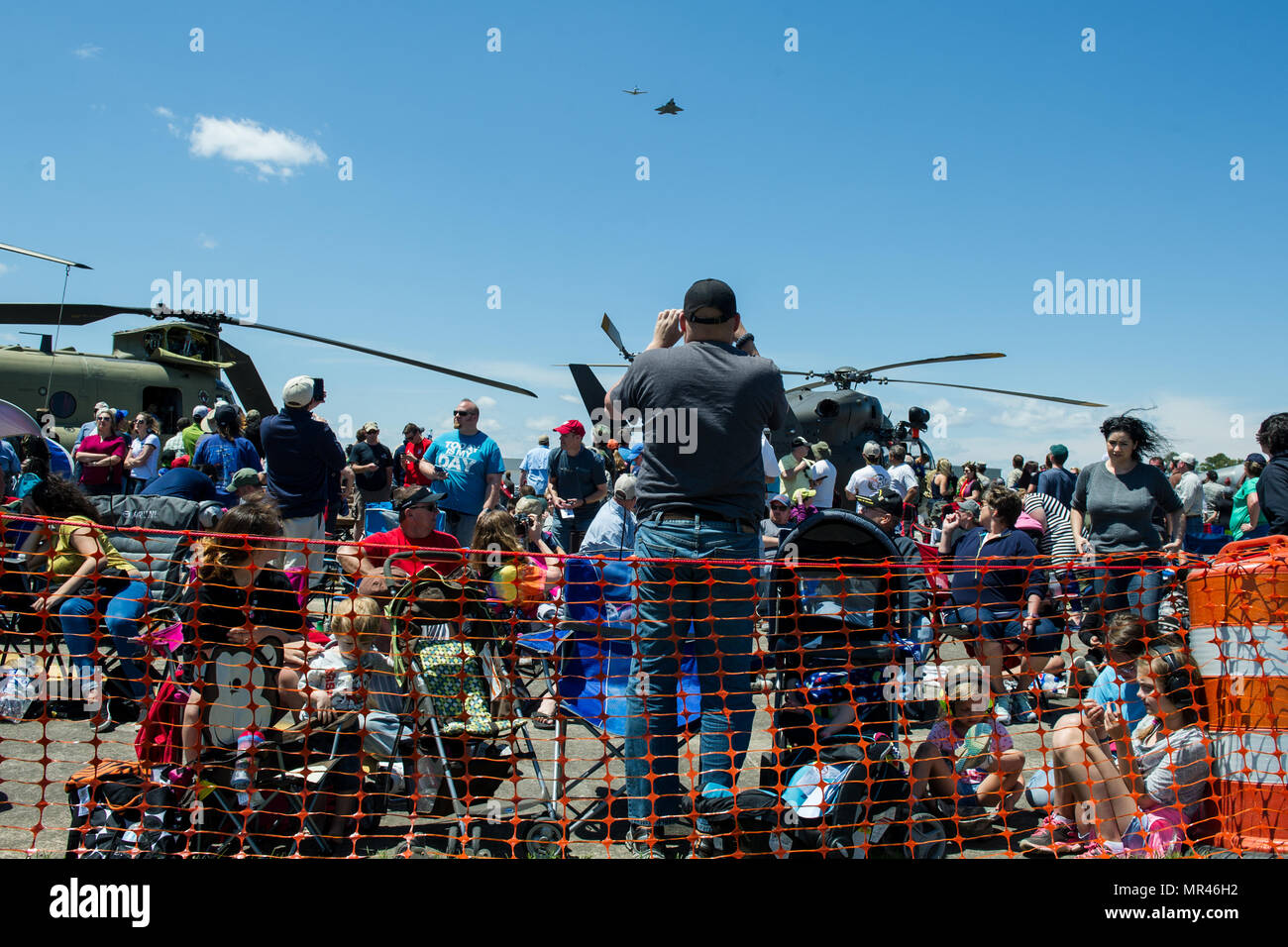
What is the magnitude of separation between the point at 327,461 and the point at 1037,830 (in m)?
5.12

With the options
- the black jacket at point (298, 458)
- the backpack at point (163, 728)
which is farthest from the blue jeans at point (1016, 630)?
the black jacket at point (298, 458)

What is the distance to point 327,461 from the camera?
6387mm

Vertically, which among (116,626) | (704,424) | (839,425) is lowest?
(116,626)

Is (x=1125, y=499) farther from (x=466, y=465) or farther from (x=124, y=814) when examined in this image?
(x=124, y=814)

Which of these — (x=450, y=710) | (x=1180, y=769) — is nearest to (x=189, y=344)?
(x=450, y=710)

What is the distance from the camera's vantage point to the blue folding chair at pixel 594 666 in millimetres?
3484

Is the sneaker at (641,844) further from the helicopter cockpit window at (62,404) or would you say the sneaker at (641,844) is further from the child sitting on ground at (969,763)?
the helicopter cockpit window at (62,404)

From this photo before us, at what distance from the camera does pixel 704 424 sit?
3.34m

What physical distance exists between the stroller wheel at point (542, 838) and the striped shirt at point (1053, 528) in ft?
16.0

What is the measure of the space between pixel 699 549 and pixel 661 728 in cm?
73

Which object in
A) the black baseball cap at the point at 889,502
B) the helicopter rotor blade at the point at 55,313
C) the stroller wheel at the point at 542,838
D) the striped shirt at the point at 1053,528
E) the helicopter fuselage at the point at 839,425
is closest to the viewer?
the stroller wheel at the point at 542,838
